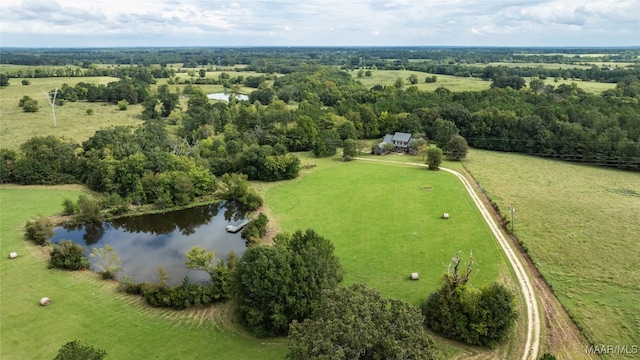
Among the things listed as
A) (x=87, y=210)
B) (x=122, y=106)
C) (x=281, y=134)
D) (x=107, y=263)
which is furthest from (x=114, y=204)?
(x=122, y=106)

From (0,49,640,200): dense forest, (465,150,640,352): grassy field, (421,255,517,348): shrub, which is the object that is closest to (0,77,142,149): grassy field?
(0,49,640,200): dense forest

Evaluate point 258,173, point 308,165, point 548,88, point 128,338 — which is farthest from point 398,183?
point 548,88

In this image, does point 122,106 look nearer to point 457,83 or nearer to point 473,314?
point 473,314

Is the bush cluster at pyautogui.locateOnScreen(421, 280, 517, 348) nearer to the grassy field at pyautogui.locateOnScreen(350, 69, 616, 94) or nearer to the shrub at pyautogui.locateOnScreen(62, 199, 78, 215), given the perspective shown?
the shrub at pyautogui.locateOnScreen(62, 199, 78, 215)

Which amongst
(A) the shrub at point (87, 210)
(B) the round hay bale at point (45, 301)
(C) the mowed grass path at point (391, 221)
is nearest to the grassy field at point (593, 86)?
(C) the mowed grass path at point (391, 221)

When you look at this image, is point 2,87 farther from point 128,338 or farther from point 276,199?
point 128,338

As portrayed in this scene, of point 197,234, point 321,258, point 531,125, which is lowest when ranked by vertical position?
point 197,234
